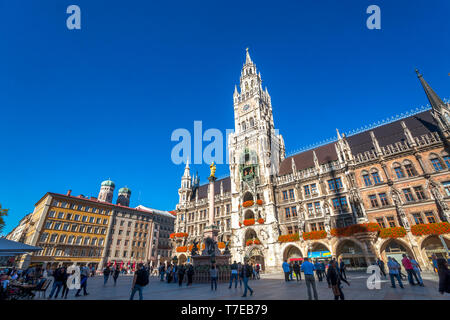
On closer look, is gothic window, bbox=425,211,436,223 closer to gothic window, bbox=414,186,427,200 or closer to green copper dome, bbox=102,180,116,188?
→ gothic window, bbox=414,186,427,200

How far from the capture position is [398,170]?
2661 cm

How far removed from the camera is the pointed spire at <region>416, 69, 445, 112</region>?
26.1m

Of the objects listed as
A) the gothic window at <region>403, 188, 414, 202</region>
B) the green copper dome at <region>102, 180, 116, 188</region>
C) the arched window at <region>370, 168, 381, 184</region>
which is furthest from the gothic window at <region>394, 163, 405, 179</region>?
the green copper dome at <region>102, 180, 116, 188</region>

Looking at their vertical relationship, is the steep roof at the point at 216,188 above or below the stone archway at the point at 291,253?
above

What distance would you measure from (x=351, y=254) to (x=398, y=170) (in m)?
12.2

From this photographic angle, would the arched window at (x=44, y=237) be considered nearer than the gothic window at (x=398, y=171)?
No

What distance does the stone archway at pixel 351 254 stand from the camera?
25781 millimetres

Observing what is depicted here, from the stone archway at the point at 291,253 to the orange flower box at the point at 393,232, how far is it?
10.9 meters

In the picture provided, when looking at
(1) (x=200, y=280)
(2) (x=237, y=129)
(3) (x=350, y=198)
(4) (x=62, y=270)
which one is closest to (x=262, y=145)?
(2) (x=237, y=129)

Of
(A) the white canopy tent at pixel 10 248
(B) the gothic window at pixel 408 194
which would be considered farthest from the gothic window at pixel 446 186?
(A) the white canopy tent at pixel 10 248

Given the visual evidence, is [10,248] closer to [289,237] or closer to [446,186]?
[289,237]

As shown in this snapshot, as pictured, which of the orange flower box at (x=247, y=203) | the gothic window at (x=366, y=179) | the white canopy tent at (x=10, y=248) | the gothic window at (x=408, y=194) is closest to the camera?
the white canopy tent at (x=10, y=248)

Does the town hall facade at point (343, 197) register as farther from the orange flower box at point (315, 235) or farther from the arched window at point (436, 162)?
A: the orange flower box at point (315, 235)

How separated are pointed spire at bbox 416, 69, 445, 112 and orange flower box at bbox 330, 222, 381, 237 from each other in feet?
54.3
